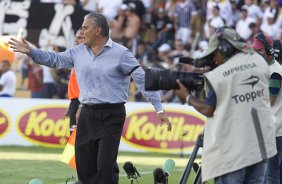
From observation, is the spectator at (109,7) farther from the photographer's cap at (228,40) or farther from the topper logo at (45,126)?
the photographer's cap at (228,40)

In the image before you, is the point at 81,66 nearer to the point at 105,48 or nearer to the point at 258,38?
the point at 105,48

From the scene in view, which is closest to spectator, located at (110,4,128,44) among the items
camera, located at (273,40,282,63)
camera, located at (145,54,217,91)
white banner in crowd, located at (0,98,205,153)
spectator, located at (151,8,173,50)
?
spectator, located at (151,8,173,50)

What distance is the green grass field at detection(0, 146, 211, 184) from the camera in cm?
1467

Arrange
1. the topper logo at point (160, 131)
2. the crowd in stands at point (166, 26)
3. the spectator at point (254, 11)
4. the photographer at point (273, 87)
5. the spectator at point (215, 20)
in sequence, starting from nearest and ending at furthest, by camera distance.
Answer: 1. the photographer at point (273, 87)
2. the topper logo at point (160, 131)
3. the crowd in stands at point (166, 26)
4. the spectator at point (215, 20)
5. the spectator at point (254, 11)

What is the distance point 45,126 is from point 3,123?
3.06 ft

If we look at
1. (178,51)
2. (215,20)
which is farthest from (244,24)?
(178,51)

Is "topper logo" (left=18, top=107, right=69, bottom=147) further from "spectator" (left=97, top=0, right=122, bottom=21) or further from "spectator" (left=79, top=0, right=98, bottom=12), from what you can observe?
"spectator" (left=97, top=0, right=122, bottom=21)

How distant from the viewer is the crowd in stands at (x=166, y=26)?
23781 millimetres

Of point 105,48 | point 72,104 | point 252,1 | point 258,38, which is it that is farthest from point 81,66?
point 252,1

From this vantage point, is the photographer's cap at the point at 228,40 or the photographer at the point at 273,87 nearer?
the photographer's cap at the point at 228,40

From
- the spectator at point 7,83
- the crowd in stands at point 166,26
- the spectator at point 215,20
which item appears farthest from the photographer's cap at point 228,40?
the spectator at point 215,20

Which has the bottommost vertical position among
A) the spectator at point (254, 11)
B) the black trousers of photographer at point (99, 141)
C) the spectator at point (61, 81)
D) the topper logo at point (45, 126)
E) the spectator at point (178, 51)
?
the topper logo at point (45, 126)

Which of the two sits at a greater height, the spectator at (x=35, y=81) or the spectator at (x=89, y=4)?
the spectator at (x=89, y=4)

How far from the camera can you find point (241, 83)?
26.6ft
